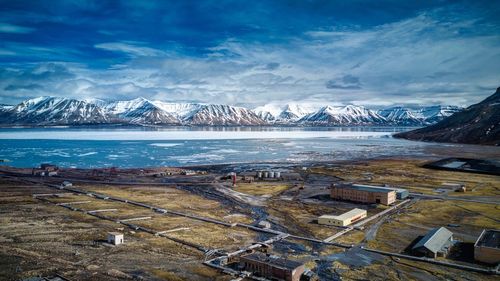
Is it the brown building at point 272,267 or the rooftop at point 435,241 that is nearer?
the brown building at point 272,267

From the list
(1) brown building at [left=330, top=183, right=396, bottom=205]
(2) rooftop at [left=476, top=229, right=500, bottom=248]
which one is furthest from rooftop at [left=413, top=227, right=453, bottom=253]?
(1) brown building at [left=330, top=183, right=396, bottom=205]

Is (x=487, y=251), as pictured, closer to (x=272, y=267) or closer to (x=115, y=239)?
(x=272, y=267)

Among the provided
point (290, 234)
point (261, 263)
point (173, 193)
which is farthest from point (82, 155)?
point (261, 263)

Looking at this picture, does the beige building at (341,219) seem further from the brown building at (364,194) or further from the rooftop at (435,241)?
the brown building at (364,194)

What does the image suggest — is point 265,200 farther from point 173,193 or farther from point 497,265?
point 497,265

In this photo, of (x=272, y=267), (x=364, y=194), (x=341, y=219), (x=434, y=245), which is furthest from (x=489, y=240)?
(x=364, y=194)

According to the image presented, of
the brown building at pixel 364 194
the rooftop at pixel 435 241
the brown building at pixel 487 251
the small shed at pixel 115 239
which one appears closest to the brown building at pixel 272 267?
the rooftop at pixel 435 241

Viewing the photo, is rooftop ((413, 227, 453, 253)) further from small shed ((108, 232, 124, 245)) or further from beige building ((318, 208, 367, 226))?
small shed ((108, 232, 124, 245))
